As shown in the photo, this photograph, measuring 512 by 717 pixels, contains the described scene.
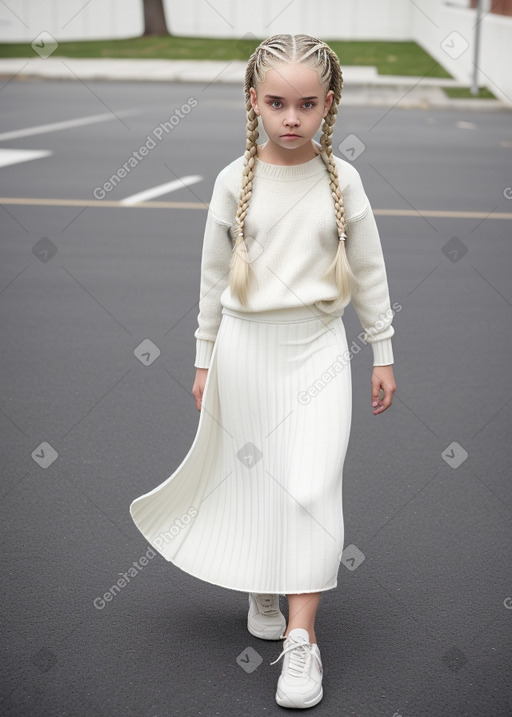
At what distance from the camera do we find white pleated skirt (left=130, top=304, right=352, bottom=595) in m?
3.17

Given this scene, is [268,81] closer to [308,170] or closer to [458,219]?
[308,170]

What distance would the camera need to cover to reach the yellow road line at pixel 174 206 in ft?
34.2

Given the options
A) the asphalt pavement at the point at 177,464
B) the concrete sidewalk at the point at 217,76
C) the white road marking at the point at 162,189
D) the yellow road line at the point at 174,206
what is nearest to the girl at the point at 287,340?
the asphalt pavement at the point at 177,464

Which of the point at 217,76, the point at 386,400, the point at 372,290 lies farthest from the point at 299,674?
the point at 217,76

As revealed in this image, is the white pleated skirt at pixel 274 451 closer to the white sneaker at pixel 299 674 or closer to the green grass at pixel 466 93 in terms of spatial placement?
the white sneaker at pixel 299 674

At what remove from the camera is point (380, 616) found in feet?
12.2

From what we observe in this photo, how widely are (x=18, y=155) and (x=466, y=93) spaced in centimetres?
1153

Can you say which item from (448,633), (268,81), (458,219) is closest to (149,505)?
(448,633)

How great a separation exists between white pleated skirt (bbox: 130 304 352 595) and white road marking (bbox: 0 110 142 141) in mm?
12065

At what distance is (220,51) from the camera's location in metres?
33.7

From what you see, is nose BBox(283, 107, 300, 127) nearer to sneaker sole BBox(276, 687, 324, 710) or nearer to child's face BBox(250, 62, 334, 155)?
child's face BBox(250, 62, 334, 155)

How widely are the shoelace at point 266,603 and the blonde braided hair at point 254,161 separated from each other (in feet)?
3.13

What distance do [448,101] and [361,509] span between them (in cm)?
1712

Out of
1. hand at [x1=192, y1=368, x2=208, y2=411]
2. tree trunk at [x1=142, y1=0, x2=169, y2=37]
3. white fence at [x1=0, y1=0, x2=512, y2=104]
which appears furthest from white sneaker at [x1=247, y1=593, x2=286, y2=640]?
white fence at [x1=0, y1=0, x2=512, y2=104]
